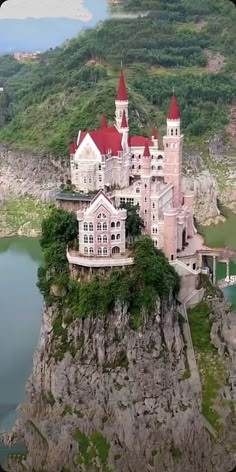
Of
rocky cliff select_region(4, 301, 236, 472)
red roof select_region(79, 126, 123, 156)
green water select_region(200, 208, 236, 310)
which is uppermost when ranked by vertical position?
red roof select_region(79, 126, 123, 156)

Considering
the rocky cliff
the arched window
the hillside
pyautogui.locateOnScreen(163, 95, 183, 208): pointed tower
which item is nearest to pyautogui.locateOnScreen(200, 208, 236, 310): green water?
pyautogui.locateOnScreen(163, 95, 183, 208): pointed tower

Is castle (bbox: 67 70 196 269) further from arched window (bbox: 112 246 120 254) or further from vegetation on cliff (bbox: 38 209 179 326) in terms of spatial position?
vegetation on cliff (bbox: 38 209 179 326)

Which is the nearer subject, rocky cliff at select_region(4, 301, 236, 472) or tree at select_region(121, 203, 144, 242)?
rocky cliff at select_region(4, 301, 236, 472)

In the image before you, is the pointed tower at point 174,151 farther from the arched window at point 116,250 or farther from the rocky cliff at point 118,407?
the rocky cliff at point 118,407

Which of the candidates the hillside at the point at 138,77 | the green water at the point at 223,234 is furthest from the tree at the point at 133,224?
the hillside at the point at 138,77

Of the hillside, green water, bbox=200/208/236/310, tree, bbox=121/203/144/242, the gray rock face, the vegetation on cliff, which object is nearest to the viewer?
the vegetation on cliff

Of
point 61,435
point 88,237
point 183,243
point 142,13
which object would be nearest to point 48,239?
point 88,237
